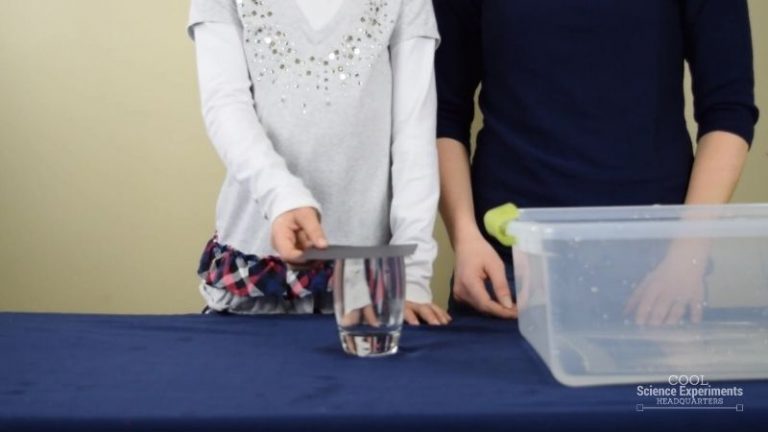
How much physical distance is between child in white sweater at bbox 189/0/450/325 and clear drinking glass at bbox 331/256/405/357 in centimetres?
26

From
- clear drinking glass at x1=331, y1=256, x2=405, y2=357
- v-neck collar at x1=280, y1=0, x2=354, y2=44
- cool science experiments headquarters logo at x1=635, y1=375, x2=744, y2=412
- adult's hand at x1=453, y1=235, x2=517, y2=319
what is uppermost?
v-neck collar at x1=280, y1=0, x2=354, y2=44

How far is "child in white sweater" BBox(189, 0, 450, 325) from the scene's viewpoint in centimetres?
99

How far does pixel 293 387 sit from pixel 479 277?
1.52 feet

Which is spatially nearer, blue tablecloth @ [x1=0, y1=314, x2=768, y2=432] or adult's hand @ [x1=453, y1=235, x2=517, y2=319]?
blue tablecloth @ [x1=0, y1=314, x2=768, y2=432]

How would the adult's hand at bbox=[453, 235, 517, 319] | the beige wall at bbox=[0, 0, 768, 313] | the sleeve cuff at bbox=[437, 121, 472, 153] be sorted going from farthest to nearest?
1. the beige wall at bbox=[0, 0, 768, 313]
2. the sleeve cuff at bbox=[437, 121, 472, 153]
3. the adult's hand at bbox=[453, 235, 517, 319]

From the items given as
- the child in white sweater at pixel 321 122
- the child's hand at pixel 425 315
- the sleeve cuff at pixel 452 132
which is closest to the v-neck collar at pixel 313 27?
the child in white sweater at pixel 321 122

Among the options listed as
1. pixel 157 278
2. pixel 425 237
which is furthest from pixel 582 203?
pixel 157 278

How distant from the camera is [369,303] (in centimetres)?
69

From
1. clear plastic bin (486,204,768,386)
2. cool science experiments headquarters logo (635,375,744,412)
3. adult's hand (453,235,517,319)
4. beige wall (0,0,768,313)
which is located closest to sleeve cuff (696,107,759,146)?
adult's hand (453,235,517,319)

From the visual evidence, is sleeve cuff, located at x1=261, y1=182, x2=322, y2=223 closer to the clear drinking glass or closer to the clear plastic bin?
the clear drinking glass

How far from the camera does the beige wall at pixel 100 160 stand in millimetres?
1517

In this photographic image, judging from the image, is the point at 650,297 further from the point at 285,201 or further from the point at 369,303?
the point at 285,201

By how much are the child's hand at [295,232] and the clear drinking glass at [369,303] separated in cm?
6

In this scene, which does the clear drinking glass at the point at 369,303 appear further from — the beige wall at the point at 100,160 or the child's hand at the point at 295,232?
the beige wall at the point at 100,160
